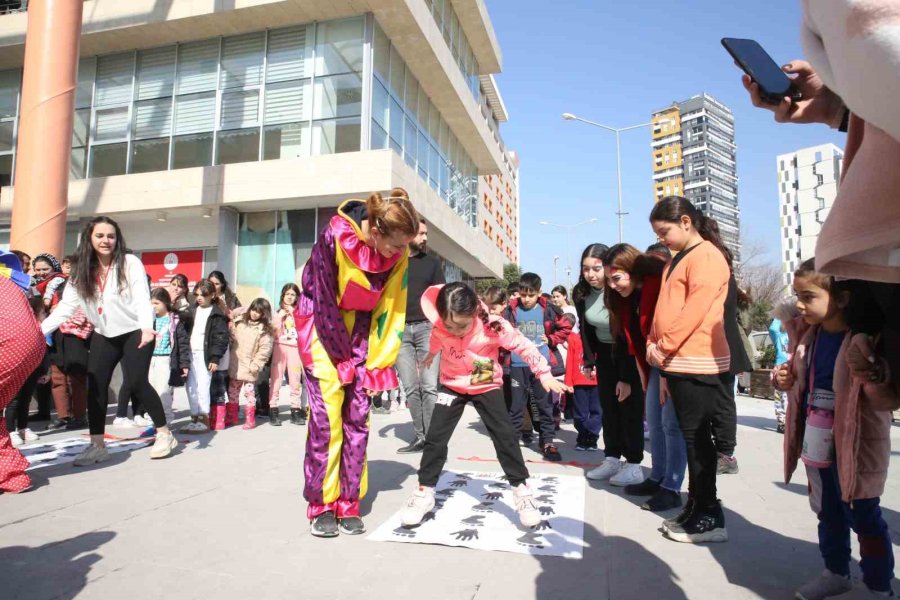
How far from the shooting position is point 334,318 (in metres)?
3.07

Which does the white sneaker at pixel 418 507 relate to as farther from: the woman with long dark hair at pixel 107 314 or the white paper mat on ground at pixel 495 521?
the woman with long dark hair at pixel 107 314

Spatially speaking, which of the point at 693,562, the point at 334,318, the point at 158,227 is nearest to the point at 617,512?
the point at 693,562

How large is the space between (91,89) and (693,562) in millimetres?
18530

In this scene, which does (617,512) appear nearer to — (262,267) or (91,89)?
(262,267)

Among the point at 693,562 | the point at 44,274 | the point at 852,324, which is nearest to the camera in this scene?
the point at 852,324

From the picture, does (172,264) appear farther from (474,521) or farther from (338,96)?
(474,521)

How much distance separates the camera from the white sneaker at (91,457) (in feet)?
14.7

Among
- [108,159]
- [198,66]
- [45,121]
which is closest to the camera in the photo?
[45,121]

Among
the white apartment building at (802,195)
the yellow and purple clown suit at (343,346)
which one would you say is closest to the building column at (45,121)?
the yellow and purple clown suit at (343,346)

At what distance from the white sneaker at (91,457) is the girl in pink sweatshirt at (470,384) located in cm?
301

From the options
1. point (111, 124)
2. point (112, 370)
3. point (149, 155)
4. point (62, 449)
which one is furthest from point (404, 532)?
point (111, 124)

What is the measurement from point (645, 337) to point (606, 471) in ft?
3.94

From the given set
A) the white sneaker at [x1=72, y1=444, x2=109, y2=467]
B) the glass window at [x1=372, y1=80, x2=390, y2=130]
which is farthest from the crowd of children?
the glass window at [x1=372, y1=80, x2=390, y2=130]

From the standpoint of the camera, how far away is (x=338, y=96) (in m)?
13.8
